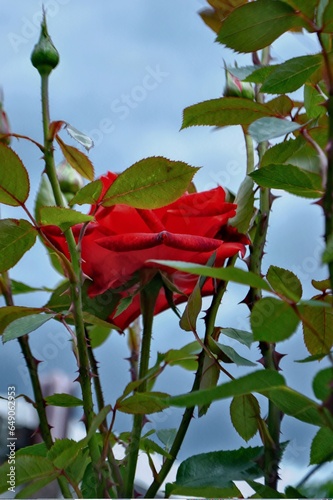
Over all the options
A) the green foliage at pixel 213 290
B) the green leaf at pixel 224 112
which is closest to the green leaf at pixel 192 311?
the green foliage at pixel 213 290

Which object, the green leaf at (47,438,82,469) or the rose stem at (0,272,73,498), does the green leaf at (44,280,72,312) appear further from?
the green leaf at (47,438,82,469)

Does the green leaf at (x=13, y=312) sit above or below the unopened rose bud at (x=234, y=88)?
below

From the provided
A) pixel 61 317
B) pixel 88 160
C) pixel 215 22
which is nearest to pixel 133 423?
pixel 61 317

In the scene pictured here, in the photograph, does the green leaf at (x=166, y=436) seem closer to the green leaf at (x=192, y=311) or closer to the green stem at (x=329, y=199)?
the green leaf at (x=192, y=311)

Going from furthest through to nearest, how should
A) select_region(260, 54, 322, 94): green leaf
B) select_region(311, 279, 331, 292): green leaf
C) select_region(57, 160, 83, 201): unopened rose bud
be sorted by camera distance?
select_region(57, 160, 83, 201): unopened rose bud → select_region(311, 279, 331, 292): green leaf → select_region(260, 54, 322, 94): green leaf

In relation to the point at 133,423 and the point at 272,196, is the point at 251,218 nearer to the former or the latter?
the point at 272,196

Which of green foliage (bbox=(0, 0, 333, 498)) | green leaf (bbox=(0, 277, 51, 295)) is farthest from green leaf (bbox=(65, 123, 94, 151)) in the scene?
green leaf (bbox=(0, 277, 51, 295))
